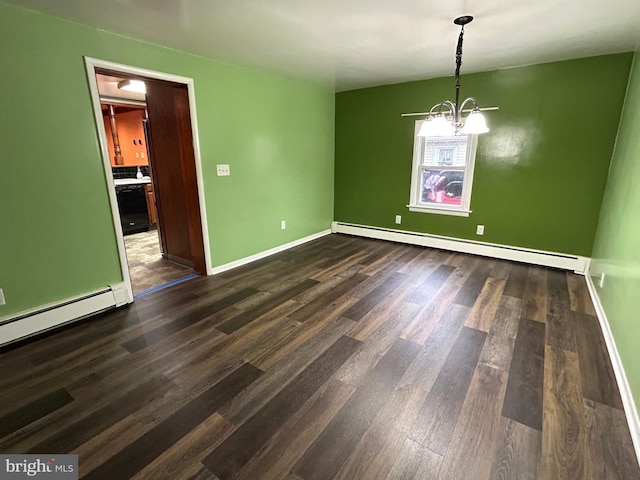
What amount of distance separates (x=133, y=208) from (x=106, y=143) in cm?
313

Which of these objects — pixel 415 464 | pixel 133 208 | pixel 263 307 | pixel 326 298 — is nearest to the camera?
pixel 415 464

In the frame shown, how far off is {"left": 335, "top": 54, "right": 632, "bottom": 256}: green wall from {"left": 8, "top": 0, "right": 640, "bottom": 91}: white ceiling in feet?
0.98

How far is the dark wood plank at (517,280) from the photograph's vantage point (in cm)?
312

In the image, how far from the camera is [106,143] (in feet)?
8.49

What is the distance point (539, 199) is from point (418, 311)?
2338 mm

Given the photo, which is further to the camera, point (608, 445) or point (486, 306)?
point (486, 306)

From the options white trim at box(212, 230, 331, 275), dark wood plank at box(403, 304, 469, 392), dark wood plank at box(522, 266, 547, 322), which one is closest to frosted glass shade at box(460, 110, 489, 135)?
dark wood plank at box(403, 304, 469, 392)

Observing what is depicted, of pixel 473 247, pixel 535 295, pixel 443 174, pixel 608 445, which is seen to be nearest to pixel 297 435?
pixel 608 445

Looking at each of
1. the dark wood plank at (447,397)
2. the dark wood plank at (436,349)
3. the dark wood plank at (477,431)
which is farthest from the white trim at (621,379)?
the dark wood plank at (436,349)

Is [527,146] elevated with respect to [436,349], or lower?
elevated

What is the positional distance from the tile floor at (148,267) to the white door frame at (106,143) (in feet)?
1.36

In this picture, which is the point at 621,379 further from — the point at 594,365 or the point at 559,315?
the point at 559,315

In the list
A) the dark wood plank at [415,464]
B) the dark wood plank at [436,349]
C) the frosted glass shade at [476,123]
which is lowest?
the dark wood plank at [415,464]

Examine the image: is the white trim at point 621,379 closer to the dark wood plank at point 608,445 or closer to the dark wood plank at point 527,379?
the dark wood plank at point 608,445
